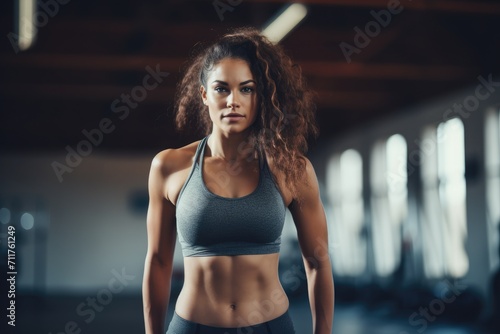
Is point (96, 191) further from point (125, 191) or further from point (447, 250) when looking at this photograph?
point (447, 250)

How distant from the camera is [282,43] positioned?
7.91 metres

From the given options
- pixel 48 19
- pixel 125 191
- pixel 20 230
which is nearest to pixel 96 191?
pixel 125 191

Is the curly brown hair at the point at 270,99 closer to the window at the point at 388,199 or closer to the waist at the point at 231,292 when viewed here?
the waist at the point at 231,292

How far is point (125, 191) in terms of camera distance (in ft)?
51.1

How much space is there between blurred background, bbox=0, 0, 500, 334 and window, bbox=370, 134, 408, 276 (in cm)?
4

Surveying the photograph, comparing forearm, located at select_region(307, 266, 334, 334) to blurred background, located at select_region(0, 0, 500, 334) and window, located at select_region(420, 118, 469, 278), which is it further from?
window, located at select_region(420, 118, 469, 278)

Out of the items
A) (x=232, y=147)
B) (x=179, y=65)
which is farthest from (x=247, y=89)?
(x=179, y=65)

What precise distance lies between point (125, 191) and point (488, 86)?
933 centimetres

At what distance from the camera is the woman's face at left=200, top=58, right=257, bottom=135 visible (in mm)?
1603

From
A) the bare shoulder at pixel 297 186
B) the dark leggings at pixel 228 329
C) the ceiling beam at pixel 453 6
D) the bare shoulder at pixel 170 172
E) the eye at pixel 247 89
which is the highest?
the ceiling beam at pixel 453 6

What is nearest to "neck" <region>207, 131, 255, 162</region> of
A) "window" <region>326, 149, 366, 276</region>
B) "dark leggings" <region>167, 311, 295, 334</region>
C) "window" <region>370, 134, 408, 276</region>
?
"dark leggings" <region>167, 311, 295, 334</region>

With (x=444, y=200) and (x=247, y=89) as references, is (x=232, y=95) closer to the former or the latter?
(x=247, y=89)

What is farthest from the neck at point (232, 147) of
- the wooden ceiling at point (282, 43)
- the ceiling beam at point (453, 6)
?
the ceiling beam at point (453, 6)

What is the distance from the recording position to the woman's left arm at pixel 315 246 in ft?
5.43
